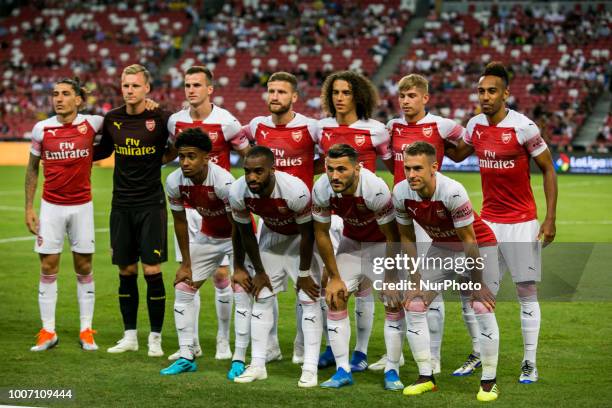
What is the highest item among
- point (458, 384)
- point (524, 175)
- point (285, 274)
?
point (524, 175)

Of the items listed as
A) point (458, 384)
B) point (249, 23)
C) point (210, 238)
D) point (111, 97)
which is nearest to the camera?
point (458, 384)

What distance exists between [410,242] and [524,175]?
1.34 metres

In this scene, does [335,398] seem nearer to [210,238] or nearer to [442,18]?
[210,238]

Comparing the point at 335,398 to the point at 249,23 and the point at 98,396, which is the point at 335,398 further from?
the point at 249,23

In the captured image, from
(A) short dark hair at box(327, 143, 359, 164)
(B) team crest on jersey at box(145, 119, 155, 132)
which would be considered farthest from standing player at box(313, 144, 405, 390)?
(B) team crest on jersey at box(145, 119, 155, 132)

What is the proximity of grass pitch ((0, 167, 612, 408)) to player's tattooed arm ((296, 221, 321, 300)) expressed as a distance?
811mm

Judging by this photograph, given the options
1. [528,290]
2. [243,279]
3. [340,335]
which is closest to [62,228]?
[243,279]

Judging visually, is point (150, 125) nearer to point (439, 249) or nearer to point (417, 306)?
point (439, 249)

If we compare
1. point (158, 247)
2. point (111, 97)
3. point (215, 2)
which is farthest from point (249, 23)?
point (158, 247)

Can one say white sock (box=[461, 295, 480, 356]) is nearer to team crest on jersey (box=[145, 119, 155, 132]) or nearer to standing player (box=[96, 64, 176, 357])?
standing player (box=[96, 64, 176, 357])

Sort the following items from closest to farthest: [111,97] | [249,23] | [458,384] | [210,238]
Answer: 1. [458,384]
2. [210,238]
3. [111,97]
4. [249,23]

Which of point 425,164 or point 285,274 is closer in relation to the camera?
point 425,164

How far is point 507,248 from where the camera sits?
26.7ft

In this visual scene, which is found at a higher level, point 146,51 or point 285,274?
point 146,51
